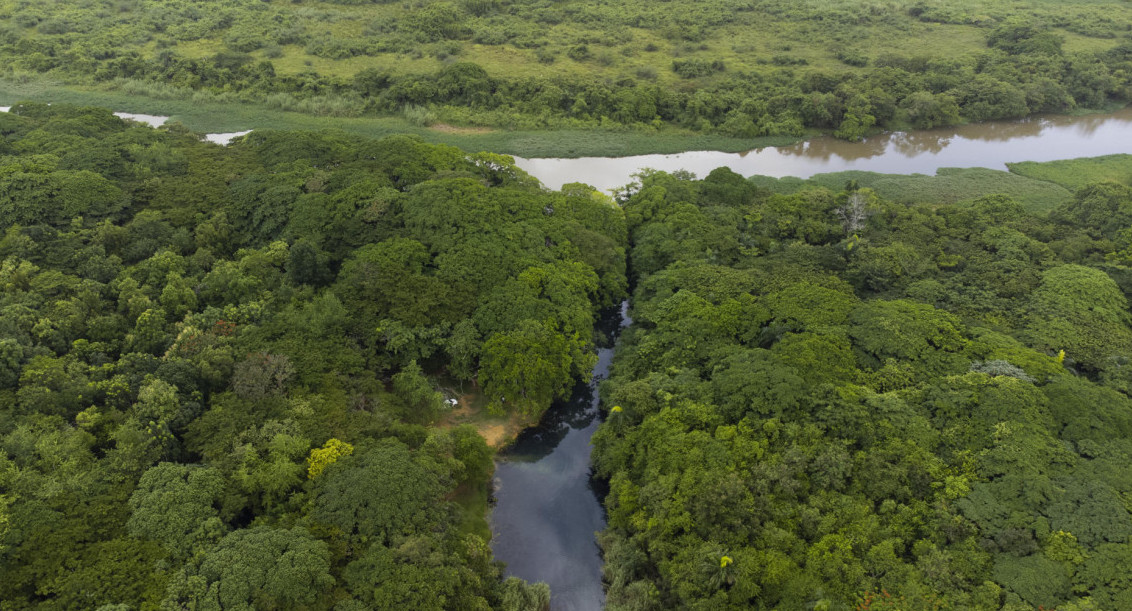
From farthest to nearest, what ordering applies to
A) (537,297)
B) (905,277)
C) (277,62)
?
(277,62) < (905,277) < (537,297)

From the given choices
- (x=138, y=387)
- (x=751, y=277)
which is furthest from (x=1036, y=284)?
(x=138, y=387)

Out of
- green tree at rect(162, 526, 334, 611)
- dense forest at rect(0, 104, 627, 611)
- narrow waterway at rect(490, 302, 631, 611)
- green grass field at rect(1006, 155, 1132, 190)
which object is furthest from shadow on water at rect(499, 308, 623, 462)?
green grass field at rect(1006, 155, 1132, 190)

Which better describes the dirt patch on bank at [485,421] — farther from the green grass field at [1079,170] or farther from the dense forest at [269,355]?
the green grass field at [1079,170]

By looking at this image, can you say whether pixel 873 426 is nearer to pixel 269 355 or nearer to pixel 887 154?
pixel 269 355

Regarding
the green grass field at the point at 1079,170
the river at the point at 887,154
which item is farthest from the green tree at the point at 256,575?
the green grass field at the point at 1079,170

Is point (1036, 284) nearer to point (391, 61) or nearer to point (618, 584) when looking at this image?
point (618, 584)

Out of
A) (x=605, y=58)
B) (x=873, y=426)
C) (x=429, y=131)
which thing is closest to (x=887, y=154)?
(x=605, y=58)
